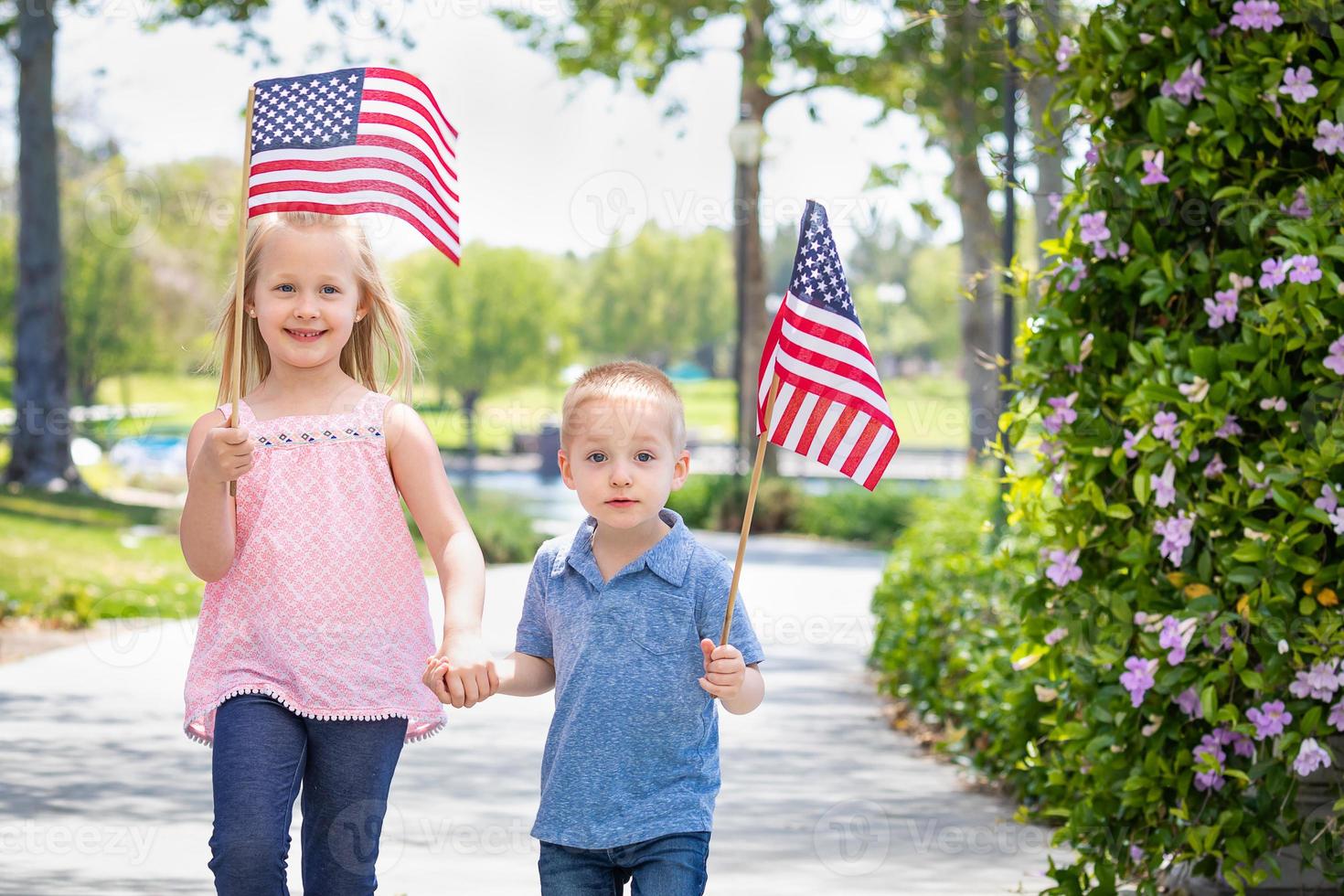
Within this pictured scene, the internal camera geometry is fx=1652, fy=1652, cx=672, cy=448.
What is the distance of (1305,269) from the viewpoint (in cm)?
405

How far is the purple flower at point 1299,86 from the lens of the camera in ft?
13.6

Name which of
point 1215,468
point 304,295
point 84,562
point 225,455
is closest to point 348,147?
point 304,295

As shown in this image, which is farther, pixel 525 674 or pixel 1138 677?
pixel 1138 677

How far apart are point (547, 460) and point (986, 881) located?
3097cm

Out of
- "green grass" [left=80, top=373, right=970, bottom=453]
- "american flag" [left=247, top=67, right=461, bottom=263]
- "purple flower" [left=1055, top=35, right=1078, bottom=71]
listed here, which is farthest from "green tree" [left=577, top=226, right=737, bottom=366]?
"american flag" [left=247, top=67, right=461, bottom=263]

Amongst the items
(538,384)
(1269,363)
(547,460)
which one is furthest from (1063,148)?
(538,384)

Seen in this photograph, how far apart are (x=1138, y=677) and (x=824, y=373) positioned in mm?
1477

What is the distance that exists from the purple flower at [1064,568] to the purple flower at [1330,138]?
1.21 metres

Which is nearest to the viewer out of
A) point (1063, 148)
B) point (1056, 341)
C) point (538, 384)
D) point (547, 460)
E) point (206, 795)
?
point (1056, 341)

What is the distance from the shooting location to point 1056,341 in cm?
455

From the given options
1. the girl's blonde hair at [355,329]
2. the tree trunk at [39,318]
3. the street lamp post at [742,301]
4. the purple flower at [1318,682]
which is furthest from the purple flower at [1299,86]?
the street lamp post at [742,301]

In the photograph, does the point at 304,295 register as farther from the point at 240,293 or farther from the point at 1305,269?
the point at 1305,269

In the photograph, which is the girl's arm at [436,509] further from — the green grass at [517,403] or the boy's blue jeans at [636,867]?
the green grass at [517,403]

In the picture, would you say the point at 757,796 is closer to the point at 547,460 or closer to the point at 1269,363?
the point at 1269,363
